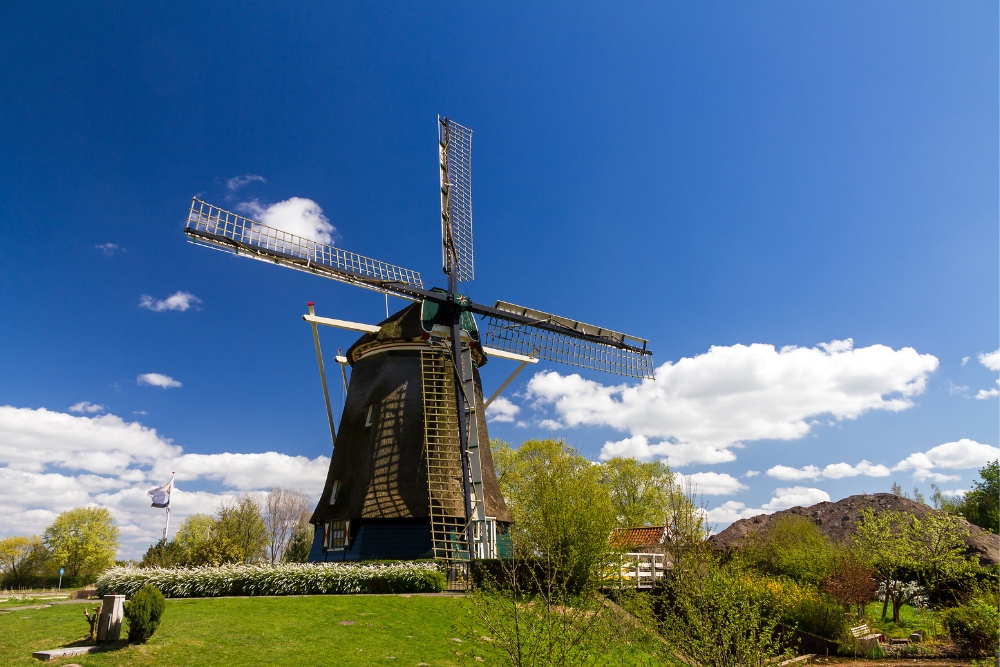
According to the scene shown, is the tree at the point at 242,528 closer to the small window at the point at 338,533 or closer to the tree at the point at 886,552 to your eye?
the small window at the point at 338,533

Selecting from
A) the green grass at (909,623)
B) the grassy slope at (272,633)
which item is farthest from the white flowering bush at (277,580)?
the green grass at (909,623)

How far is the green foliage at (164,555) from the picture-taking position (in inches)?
1118

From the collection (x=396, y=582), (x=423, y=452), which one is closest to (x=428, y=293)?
(x=423, y=452)

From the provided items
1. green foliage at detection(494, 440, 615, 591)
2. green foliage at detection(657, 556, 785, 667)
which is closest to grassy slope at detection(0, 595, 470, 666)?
green foliage at detection(494, 440, 615, 591)

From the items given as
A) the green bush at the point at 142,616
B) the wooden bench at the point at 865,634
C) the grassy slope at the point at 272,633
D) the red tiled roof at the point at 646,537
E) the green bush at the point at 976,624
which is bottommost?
the wooden bench at the point at 865,634

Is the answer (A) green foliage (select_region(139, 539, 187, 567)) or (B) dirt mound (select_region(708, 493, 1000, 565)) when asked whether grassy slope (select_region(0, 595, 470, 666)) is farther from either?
(B) dirt mound (select_region(708, 493, 1000, 565))

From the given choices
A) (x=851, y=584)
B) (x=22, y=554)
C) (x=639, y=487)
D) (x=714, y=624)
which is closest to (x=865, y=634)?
(x=851, y=584)

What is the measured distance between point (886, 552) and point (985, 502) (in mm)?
42392

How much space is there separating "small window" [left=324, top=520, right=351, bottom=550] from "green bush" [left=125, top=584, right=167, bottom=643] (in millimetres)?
10000

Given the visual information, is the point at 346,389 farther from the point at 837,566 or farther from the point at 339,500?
the point at 837,566

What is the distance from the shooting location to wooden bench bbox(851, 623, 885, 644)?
61.2ft

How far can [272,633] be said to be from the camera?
39.6 feet

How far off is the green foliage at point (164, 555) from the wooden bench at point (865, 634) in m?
27.9

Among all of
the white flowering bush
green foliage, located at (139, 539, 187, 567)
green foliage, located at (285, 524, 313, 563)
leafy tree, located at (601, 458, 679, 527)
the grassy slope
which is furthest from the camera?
leafy tree, located at (601, 458, 679, 527)
